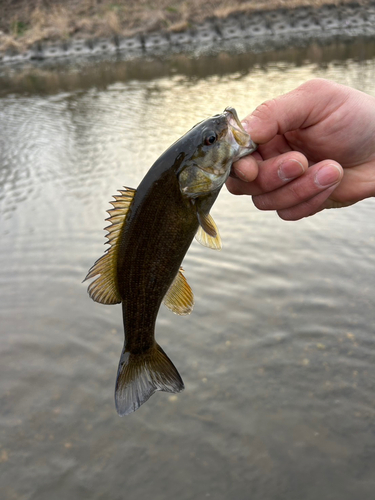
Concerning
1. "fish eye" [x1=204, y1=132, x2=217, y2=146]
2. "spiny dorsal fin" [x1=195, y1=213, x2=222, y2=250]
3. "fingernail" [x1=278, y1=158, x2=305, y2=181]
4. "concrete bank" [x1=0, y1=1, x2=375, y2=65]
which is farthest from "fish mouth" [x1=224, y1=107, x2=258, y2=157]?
"concrete bank" [x1=0, y1=1, x2=375, y2=65]

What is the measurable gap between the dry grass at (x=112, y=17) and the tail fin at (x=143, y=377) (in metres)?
29.1

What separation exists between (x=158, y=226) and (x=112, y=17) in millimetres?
32295

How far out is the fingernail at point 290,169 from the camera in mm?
2785

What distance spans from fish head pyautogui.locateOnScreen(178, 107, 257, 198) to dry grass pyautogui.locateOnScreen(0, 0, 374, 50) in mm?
28759

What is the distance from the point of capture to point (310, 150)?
3.33 meters

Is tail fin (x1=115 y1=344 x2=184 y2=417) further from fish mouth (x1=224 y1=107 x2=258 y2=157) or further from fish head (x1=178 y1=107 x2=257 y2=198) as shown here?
fish mouth (x1=224 y1=107 x2=258 y2=157)

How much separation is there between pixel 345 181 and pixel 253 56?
774 inches

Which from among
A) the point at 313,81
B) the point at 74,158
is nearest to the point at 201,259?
the point at 313,81

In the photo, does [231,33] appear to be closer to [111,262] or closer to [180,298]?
[180,298]

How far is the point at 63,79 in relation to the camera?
2100cm

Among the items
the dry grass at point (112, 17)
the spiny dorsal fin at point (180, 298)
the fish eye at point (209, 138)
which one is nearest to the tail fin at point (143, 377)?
the spiny dorsal fin at point (180, 298)

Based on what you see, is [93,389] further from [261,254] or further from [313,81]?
[313,81]

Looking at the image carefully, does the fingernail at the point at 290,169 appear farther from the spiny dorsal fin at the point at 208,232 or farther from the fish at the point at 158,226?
the spiny dorsal fin at the point at 208,232

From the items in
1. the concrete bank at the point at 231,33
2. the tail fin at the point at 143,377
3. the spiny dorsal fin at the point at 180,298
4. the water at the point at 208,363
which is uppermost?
the spiny dorsal fin at the point at 180,298
